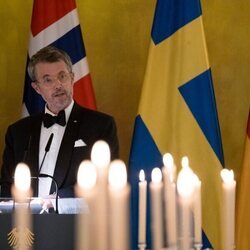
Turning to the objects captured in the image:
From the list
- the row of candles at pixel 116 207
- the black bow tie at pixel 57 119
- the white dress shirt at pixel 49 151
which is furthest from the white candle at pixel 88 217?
the black bow tie at pixel 57 119

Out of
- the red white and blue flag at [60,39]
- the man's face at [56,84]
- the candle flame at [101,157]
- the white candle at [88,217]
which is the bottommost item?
the white candle at [88,217]

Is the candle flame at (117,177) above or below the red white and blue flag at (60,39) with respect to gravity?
below

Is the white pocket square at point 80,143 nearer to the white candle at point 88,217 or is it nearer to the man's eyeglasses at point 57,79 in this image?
the man's eyeglasses at point 57,79

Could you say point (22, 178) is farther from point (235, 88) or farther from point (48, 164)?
point (235, 88)

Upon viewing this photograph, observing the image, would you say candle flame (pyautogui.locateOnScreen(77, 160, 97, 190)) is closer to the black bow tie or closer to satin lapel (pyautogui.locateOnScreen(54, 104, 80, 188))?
satin lapel (pyautogui.locateOnScreen(54, 104, 80, 188))

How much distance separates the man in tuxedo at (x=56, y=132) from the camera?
331 centimetres

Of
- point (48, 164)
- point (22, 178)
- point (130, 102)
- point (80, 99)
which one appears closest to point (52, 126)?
point (48, 164)

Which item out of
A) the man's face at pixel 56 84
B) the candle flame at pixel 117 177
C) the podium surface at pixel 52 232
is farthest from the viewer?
the man's face at pixel 56 84

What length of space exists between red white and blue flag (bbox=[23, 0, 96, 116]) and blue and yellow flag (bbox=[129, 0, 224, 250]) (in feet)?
1.41

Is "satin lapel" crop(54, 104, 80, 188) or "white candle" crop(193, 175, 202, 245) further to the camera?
"satin lapel" crop(54, 104, 80, 188)

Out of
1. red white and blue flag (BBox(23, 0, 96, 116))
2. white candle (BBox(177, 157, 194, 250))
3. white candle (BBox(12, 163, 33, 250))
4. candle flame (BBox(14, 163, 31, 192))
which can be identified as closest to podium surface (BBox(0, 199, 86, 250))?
white candle (BBox(12, 163, 33, 250))

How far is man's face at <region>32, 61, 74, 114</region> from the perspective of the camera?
3.38 m

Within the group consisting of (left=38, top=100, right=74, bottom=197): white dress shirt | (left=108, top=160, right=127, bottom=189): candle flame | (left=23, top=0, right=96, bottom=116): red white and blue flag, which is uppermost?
(left=23, top=0, right=96, bottom=116): red white and blue flag

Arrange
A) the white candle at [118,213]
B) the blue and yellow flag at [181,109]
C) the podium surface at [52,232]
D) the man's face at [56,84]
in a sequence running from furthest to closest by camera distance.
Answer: the blue and yellow flag at [181,109] < the man's face at [56,84] < the podium surface at [52,232] < the white candle at [118,213]
